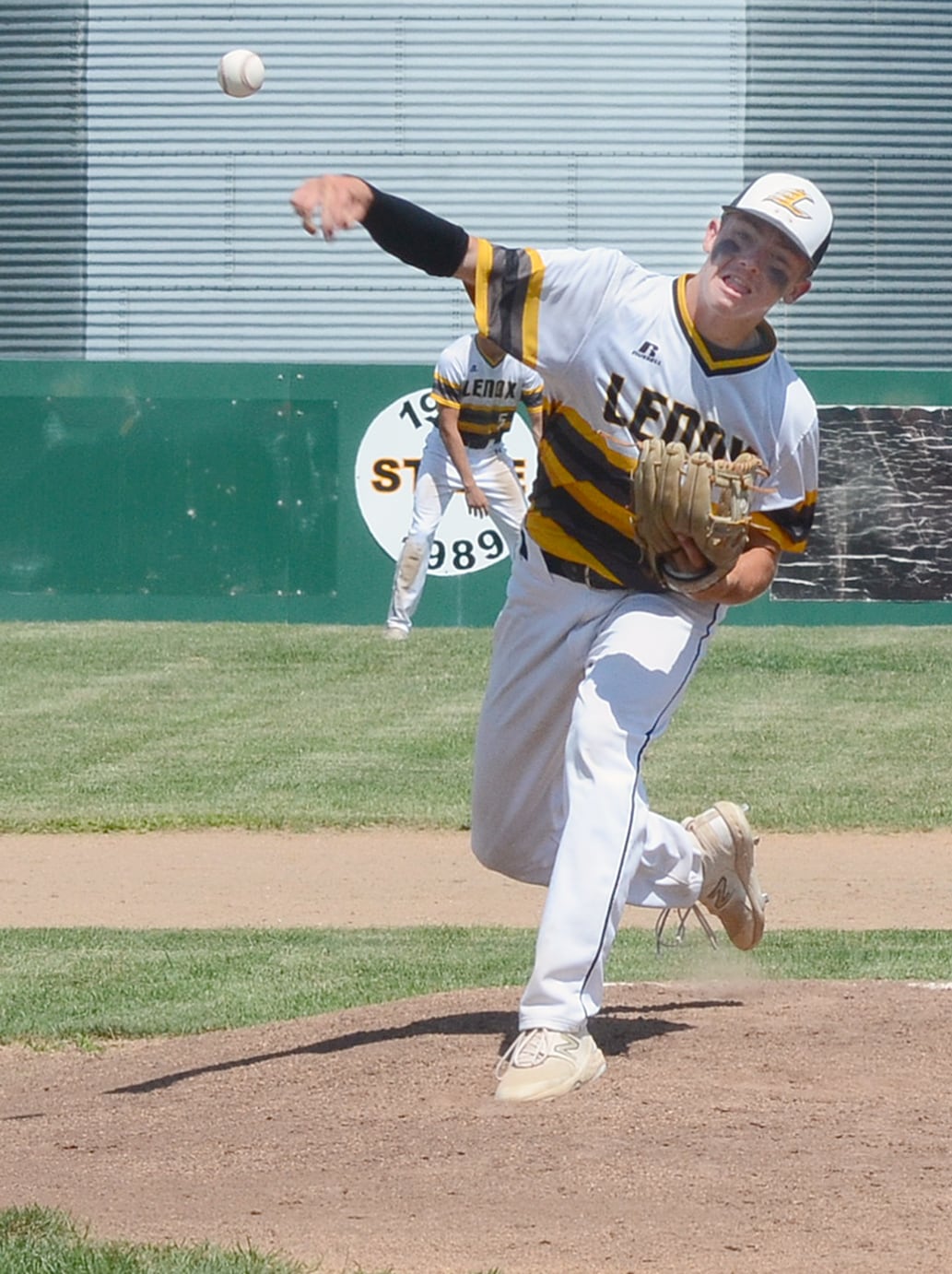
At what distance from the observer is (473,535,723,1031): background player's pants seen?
13.5 feet

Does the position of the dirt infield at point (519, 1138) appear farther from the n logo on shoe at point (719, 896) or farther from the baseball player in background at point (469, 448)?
the baseball player in background at point (469, 448)

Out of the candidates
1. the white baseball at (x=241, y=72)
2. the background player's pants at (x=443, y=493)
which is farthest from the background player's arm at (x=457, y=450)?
the white baseball at (x=241, y=72)

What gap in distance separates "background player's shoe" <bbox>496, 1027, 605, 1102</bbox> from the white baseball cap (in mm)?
1721

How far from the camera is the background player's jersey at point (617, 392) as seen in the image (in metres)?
4.23

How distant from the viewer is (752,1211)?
11.1ft

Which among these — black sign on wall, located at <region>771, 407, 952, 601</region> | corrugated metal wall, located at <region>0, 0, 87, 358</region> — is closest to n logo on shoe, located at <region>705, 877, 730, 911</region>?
black sign on wall, located at <region>771, 407, 952, 601</region>

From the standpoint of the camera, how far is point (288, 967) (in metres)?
6.16

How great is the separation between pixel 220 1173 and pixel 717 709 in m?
7.96

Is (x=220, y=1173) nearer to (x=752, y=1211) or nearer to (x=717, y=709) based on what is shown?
(x=752, y=1211)

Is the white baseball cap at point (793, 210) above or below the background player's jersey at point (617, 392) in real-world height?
above

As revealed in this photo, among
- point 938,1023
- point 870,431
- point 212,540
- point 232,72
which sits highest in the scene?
point 232,72

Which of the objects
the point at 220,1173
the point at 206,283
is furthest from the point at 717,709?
the point at 206,283

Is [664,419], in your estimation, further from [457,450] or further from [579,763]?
[457,450]

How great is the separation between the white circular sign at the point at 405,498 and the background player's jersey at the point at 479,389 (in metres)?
2.42
